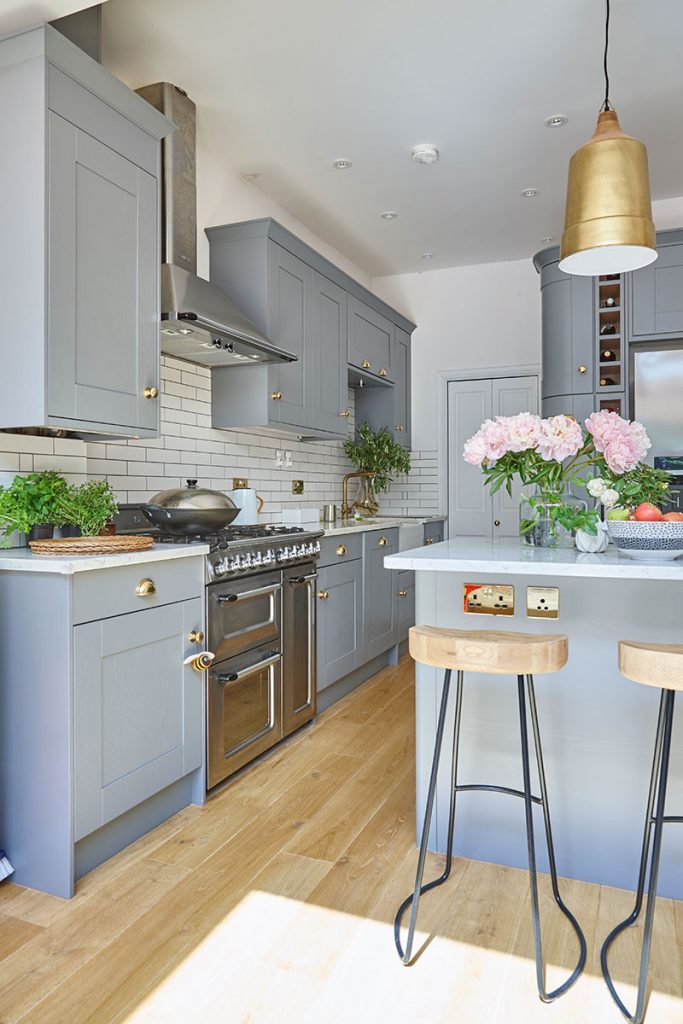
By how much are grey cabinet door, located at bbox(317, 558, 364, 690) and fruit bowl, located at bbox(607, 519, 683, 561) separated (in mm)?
1836

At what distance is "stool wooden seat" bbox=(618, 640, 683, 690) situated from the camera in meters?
1.53

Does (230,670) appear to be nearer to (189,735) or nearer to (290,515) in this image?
(189,735)

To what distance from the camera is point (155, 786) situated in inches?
90.7

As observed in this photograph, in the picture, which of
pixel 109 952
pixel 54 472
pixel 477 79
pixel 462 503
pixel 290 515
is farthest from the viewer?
pixel 462 503

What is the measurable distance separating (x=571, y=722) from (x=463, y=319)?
169 inches

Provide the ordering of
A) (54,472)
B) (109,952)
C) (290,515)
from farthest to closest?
1. (290,515)
2. (54,472)
3. (109,952)

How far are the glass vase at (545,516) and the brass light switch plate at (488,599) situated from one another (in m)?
0.29

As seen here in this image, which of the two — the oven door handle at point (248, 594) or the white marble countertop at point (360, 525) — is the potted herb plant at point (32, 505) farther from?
the white marble countertop at point (360, 525)

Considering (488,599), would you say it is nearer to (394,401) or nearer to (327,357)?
(327,357)

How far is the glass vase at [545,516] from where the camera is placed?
227 centimetres

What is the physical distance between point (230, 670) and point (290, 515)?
1529 mm

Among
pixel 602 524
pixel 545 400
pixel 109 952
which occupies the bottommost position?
pixel 109 952

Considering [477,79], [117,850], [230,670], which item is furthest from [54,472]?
[477,79]

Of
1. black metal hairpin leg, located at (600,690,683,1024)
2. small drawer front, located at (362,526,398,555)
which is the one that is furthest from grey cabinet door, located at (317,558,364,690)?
black metal hairpin leg, located at (600,690,683,1024)
